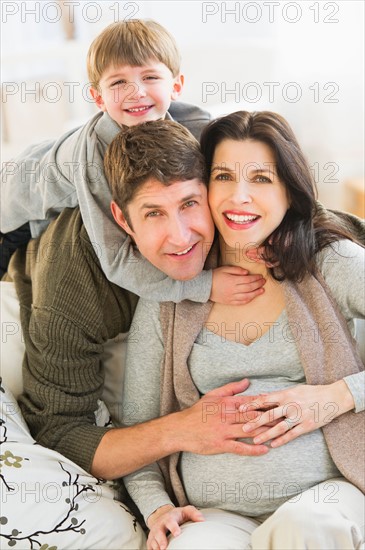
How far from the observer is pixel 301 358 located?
159cm

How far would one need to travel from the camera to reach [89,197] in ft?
5.51

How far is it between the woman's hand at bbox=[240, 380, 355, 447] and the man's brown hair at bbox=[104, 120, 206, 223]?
0.47m

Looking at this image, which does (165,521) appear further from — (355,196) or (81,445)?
(355,196)

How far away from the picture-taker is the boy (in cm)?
165

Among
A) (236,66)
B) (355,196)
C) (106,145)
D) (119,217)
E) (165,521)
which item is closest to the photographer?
(165,521)

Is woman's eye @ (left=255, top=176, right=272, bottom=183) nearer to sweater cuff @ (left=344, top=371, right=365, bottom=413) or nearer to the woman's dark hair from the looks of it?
the woman's dark hair

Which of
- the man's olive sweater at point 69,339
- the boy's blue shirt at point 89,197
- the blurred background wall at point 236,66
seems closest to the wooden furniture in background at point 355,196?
the blurred background wall at point 236,66

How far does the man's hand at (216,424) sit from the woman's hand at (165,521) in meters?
0.12

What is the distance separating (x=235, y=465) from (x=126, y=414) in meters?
0.30

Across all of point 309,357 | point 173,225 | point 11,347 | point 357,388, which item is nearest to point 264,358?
point 309,357

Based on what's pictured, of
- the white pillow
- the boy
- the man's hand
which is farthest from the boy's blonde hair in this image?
the man's hand

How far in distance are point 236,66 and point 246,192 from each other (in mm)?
1592

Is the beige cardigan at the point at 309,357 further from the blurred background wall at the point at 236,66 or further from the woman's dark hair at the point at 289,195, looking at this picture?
the blurred background wall at the point at 236,66

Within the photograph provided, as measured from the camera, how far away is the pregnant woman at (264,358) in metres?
1.52
